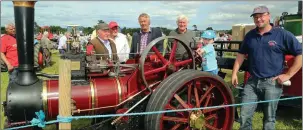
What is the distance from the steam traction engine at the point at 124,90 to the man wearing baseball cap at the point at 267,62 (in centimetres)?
25

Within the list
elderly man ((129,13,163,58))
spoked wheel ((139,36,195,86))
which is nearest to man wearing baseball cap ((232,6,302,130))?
spoked wheel ((139,36,195,86))

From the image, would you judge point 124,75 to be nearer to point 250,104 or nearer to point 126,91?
point 126,91

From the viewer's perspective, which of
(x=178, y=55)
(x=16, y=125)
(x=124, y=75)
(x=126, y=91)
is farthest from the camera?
(x=178, y=55)

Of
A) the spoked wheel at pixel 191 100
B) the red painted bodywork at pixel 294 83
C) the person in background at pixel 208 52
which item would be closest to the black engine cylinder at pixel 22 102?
the spoked wheel at pixel 191 100

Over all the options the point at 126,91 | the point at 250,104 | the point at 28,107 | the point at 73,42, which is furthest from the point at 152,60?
the point at 28,107

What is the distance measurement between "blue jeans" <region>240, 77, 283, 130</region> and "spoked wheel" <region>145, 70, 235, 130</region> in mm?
190

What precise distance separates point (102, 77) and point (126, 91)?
31cm

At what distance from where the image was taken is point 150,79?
3.39 meters

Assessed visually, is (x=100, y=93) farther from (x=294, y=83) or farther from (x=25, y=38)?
(x=294, y=83)

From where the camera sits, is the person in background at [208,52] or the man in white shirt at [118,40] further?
the man in white shirt at [118,40]

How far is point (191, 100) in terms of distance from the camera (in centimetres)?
350

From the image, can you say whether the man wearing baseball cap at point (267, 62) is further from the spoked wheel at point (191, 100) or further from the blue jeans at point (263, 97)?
the spoked wheel at point (191, 100)

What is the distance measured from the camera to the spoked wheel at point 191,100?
2971 mm

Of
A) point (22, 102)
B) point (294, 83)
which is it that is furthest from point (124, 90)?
point (294, 83)
